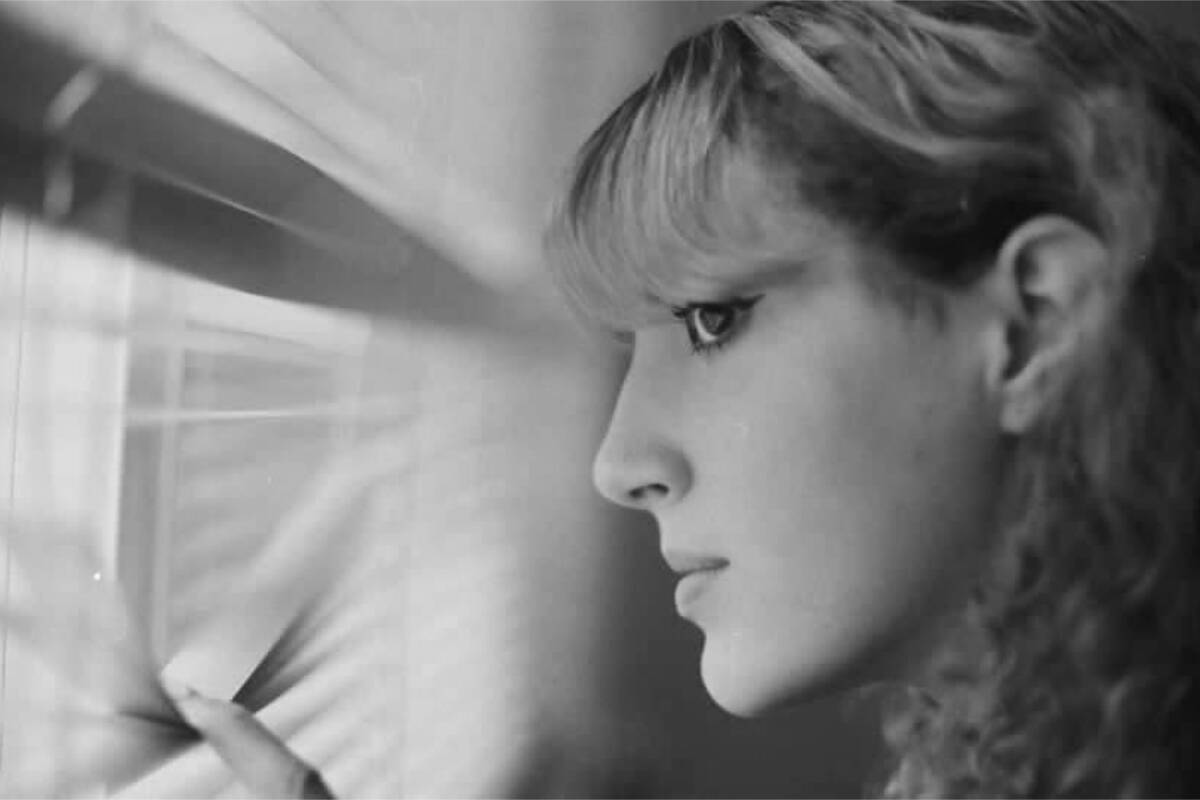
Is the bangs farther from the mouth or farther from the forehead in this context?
the mouth

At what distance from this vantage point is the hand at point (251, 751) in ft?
3.24

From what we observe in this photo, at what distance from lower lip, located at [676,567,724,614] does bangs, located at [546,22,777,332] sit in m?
0.17

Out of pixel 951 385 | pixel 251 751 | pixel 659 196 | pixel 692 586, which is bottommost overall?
pixel 251 751

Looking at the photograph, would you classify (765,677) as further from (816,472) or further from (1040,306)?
(1040,306)

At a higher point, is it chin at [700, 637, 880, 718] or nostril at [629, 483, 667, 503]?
nostril at [629, 483, 667, 503]

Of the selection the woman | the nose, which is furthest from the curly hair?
the nose

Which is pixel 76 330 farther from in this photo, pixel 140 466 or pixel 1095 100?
pixel 1095 100

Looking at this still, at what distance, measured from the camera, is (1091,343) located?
2.97 feet

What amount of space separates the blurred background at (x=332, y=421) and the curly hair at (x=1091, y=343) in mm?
82

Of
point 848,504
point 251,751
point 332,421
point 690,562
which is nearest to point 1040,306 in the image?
point 848,504

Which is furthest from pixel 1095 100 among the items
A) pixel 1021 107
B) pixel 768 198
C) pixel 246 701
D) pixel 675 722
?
pixel 246 701

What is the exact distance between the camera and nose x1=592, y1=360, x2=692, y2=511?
0.96 metres

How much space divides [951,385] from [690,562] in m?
0.20

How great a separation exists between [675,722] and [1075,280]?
0.37 meters
